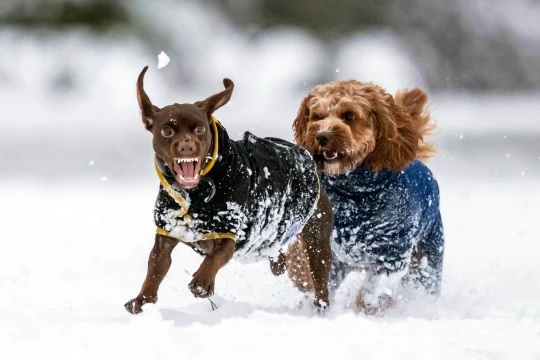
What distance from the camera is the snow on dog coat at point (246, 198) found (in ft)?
15.9

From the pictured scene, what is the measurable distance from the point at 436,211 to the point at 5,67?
13.9m

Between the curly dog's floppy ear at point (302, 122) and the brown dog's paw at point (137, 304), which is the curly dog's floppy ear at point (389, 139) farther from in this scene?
the brown dog's paw at point (137, 304)

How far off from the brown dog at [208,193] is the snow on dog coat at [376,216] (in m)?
0.71

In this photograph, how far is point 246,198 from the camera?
4977 millimetres

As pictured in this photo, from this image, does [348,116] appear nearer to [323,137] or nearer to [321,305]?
[323,137]

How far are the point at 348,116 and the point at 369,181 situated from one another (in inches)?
15.0

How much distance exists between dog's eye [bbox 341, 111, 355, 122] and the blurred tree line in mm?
13692

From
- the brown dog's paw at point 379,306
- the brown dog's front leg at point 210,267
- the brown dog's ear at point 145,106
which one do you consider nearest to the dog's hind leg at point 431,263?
the brown dog's paw at point 379,306

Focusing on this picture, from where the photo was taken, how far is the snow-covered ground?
13.3ft

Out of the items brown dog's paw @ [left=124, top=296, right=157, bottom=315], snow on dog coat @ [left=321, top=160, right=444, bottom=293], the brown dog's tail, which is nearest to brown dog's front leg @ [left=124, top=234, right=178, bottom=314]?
brown dog's paw @ [left=124, top=296, right=157, bottom=315]

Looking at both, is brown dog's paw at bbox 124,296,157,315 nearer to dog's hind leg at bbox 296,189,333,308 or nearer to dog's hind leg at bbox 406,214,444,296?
dog's hind leg at bbox 296,189,333,308

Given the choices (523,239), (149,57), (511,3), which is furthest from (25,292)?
(511,3)

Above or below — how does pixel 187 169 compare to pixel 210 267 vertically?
above

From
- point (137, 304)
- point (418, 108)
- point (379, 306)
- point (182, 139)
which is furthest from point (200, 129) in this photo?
point (418, 108)
